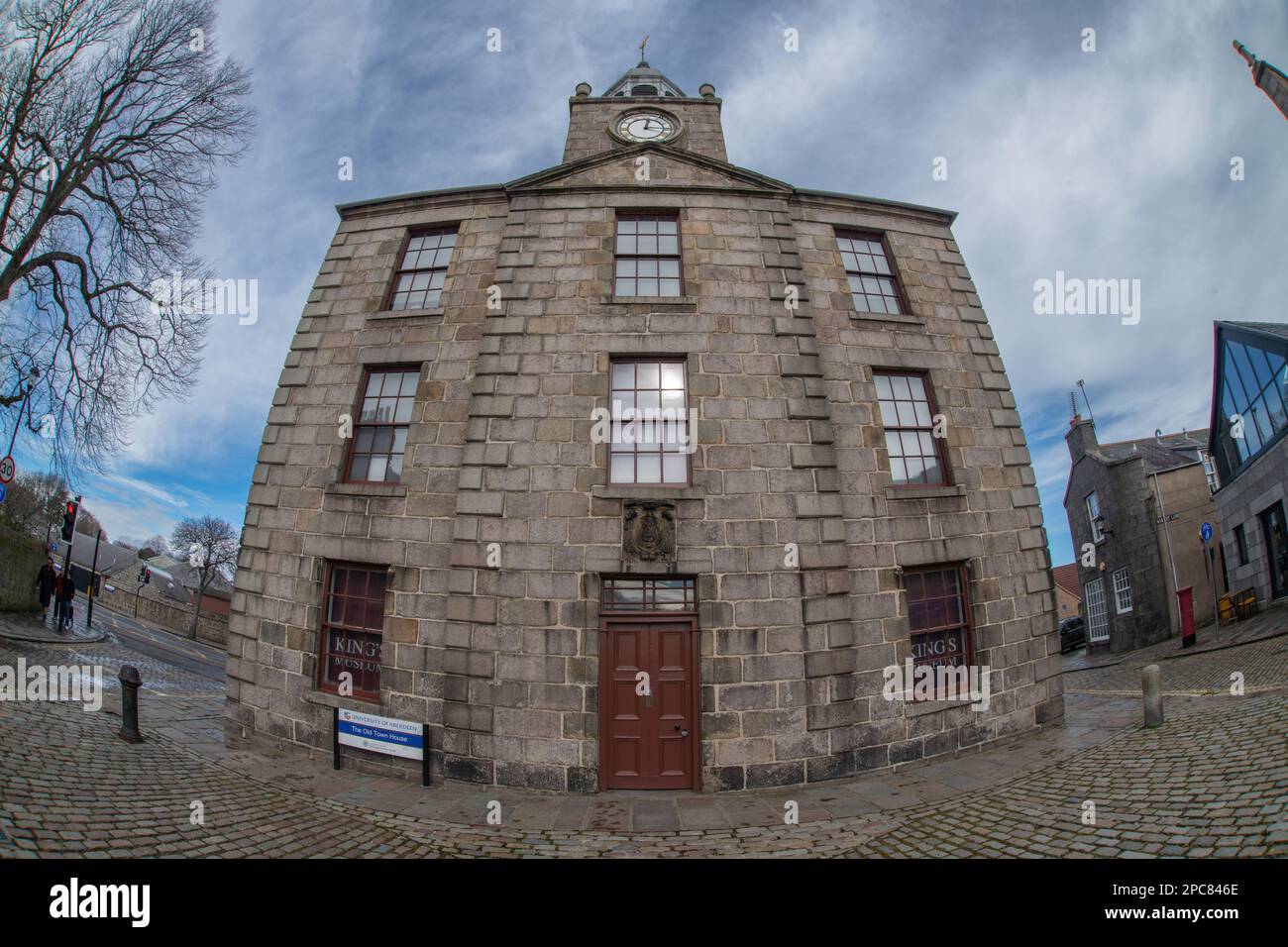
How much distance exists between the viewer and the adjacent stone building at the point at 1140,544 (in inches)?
902

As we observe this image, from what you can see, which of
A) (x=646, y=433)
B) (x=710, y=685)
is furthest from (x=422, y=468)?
(x=710, y=685)

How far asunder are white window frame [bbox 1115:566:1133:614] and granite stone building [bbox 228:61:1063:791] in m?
20.9

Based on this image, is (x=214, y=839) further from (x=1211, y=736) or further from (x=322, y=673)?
(x=1211, y=736)

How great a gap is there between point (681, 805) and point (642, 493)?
4.36m

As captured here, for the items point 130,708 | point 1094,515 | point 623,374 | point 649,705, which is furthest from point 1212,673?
point 130,708

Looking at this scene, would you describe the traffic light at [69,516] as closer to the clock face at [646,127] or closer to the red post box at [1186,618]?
the clock face at [646,127]

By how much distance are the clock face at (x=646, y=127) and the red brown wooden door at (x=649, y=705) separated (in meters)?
10.5

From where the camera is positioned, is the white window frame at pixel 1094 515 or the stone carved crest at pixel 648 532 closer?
the stone carved crest at pixel 648 532

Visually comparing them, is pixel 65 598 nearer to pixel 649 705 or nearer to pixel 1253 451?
pixel 649 705

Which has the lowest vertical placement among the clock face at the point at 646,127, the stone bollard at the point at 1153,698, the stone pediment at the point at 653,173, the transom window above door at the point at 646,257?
the stone bollard at the point at 1153,698

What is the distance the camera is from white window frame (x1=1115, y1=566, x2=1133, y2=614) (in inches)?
948

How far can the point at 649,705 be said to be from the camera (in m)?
7.67

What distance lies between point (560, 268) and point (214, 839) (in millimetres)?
9151

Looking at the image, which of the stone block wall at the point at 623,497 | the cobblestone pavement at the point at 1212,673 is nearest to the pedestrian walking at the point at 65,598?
the stone block wall at the point at 623,497
